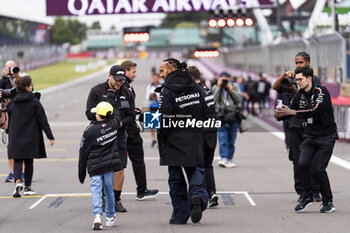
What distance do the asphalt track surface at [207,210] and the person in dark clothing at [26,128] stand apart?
22.7 inches

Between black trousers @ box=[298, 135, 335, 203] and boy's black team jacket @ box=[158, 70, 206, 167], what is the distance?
1.56 m

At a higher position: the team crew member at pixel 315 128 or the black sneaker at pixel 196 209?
the team crew member at pixel 315 128

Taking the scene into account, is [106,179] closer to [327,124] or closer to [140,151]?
[140,151]

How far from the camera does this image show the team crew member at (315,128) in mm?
9680

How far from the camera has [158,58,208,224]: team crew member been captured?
350 inches

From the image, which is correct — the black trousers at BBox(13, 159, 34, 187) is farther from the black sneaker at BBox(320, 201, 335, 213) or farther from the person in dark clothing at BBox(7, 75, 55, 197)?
the black sneaker at BBox(320, 201, 335, 213)

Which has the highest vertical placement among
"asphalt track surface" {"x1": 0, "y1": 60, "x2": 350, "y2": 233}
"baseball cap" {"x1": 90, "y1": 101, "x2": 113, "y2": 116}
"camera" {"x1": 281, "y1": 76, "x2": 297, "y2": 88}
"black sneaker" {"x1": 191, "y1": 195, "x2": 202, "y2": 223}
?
"camera" {"x1": 281, "y1": 76, "x2": 297, "y2": 88}

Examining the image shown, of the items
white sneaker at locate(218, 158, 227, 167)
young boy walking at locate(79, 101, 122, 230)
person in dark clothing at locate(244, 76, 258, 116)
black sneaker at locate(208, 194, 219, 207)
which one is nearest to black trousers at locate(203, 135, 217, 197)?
black sneaker at locate(208, 194, 219, 207)

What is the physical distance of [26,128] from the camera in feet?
37.4

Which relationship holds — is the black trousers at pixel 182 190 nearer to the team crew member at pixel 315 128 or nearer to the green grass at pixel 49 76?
the team crew member at pixel 315 128

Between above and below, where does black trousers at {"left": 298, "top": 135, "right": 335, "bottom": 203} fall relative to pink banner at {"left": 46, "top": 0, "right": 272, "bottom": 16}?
below

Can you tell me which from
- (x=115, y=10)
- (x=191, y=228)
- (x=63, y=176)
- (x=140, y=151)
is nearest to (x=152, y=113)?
(x=191, y=228)

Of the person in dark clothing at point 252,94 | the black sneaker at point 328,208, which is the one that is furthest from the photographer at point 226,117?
the person in dark clothing at point 252,94

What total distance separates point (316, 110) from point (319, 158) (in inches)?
23.3
